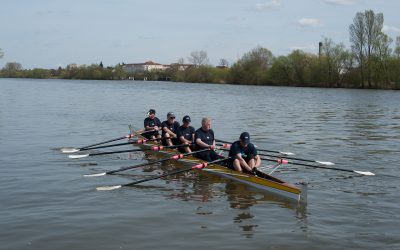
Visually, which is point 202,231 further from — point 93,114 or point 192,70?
point 192,70

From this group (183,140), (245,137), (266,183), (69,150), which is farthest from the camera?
(69,150)

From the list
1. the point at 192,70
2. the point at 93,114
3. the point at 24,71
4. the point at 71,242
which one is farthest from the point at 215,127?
the point at 24,71

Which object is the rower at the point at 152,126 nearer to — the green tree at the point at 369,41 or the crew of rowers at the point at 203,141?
the crew of rowers at the point at 203,141

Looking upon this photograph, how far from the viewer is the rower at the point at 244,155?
11266 mm

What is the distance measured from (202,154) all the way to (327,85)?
74392 millimetres

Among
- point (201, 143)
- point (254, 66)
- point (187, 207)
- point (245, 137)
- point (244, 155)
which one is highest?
point (254, 66)

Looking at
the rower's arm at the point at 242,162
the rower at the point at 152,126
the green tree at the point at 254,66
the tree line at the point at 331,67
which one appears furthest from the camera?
the green tree at the point at 254,66

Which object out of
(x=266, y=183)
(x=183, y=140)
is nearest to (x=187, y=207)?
(x=266, y=183)

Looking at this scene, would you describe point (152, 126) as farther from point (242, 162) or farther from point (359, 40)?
point (359, 40)

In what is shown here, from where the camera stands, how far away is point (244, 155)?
11.5 metres

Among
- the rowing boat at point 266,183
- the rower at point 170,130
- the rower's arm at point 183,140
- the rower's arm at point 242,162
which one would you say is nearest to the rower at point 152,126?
the rower at point 170,130

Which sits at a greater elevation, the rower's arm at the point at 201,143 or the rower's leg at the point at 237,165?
the rower's arm at the point at 201,143

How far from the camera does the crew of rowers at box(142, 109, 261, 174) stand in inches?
446

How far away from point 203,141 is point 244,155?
2.08m
